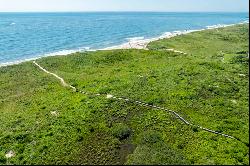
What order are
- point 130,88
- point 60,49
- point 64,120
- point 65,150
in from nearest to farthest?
point 65,150 < point 64,120 < point 130,88 < point 60,49

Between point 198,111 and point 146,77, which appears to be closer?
point 198,111

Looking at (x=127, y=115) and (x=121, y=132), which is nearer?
(x=121, y=132)

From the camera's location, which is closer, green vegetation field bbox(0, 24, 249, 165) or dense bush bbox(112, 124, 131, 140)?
green vegetation field bbox(0, 24, 249, 165)

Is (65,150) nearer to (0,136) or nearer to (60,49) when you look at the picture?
(0,136)

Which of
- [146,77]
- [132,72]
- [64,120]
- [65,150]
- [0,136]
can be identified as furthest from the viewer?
[132,72]

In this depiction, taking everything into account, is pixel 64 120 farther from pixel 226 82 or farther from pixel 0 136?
pixel 226 82

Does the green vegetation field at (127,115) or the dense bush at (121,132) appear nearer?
the green vegetation field at (127,115)

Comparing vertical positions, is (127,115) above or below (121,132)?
above

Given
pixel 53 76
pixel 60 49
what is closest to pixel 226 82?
pixel 53 76
